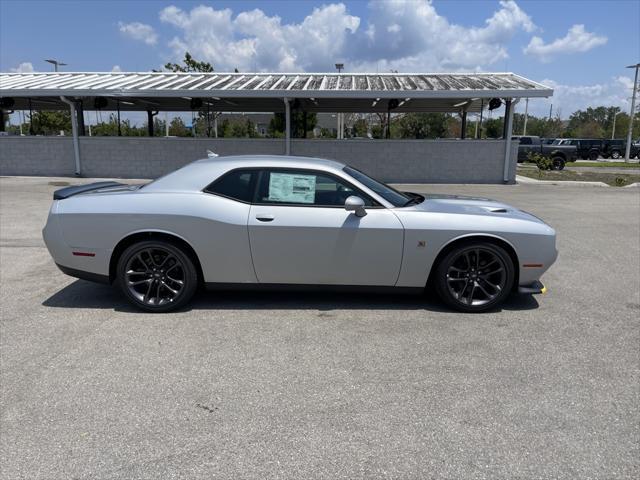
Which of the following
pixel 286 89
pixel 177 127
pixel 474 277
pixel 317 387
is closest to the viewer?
pixel 317 387

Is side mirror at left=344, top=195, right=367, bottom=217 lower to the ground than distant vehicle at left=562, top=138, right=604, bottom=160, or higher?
lower

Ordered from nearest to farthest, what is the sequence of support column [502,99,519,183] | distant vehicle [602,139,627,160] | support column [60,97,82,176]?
support column [502,99,519,183] → support column [60,97,82,176] → distant vehicle [602,139,627,160]

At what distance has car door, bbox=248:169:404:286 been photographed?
454cm

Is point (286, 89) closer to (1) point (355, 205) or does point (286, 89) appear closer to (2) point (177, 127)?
(1) point (355, 205)

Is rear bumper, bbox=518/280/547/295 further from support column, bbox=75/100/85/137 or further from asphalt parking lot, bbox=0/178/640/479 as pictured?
support column, bbox=75/100/85/137

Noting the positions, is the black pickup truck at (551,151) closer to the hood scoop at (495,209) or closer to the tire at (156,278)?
the hood scoop at (495,209)

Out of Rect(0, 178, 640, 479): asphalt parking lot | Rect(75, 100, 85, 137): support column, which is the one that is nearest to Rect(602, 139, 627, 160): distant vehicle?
Rect(75, 100, 85, 137): support column

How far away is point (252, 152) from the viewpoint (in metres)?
18.1

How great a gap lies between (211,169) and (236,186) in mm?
335

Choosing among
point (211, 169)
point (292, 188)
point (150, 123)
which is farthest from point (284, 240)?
point (150, 123)

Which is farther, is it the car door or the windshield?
the windshield

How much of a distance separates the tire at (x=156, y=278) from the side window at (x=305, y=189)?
3.26 feet

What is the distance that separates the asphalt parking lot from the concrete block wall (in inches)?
497

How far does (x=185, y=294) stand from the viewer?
4.69 metres
